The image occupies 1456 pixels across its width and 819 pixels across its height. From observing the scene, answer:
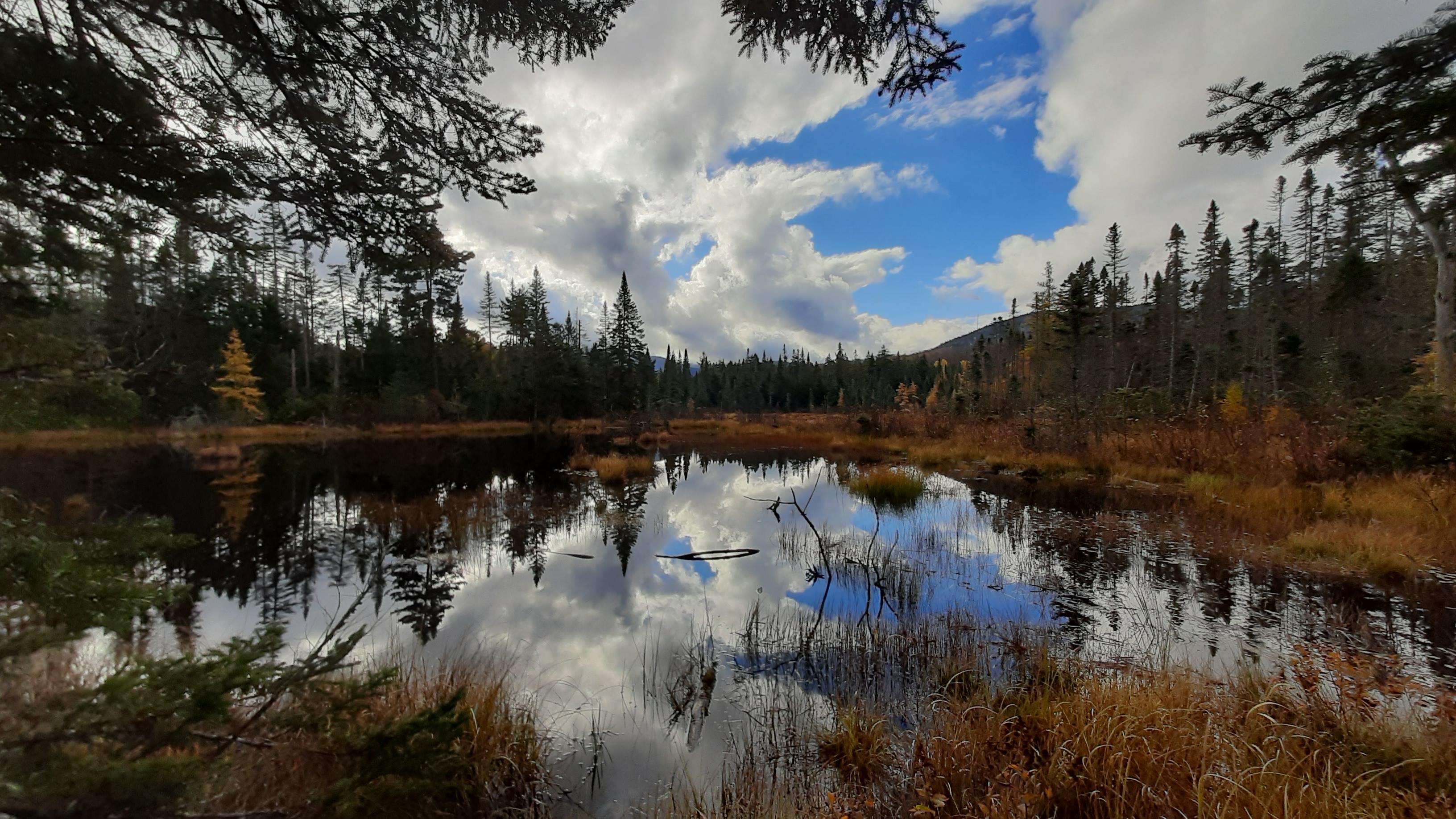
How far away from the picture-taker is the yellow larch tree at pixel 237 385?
98.8 ft

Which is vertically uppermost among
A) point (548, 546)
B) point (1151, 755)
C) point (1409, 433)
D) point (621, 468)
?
point (1409, 433)

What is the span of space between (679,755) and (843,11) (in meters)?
5.39

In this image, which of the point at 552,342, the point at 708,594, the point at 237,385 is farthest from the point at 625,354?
the point at 708,594

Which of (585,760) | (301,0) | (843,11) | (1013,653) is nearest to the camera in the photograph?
(301,0)

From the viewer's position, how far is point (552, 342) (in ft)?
143

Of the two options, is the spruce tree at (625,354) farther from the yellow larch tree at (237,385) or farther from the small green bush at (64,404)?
the small green bush at (64,404)

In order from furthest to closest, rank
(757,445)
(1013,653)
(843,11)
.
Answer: (757,445) < (1013,653) < (843,11)

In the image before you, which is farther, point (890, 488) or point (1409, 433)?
point (890, 488)

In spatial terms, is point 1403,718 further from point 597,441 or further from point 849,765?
point 597,441

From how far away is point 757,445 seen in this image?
3192cm

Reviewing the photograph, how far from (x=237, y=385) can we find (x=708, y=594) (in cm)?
3809

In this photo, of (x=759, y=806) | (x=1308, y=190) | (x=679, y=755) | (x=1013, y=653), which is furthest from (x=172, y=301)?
(x=1308, y=190)

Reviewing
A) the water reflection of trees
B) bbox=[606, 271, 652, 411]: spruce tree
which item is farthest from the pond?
bbox=[606, 271, 652, 411]: spruce tree

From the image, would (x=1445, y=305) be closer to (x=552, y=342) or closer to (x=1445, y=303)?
(x=1445, y=303)
